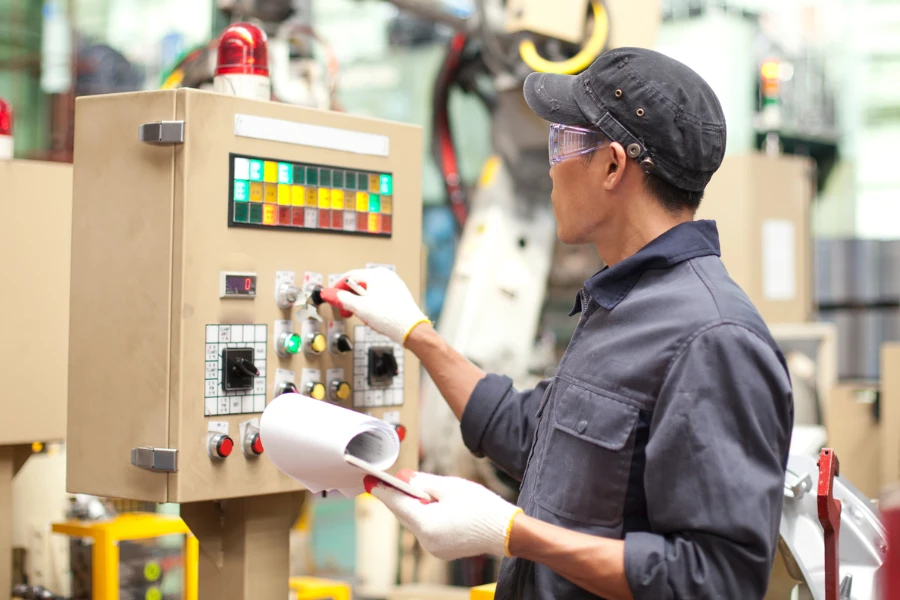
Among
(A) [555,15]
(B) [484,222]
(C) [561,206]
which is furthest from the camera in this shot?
(B) [484,222]

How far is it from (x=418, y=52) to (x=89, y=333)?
15.5 feet

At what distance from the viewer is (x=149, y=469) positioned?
1960 mm

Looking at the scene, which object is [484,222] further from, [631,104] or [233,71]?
[631,104]

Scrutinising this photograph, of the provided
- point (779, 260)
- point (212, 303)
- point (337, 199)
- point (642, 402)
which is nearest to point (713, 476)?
point (642, 402)

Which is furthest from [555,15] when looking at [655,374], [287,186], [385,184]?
[655,374]

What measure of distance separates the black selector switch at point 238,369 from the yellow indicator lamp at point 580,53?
205cm

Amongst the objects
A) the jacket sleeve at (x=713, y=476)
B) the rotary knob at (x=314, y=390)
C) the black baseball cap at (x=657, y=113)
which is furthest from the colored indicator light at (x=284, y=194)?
the jacket sleeve at (x=713, y=476)

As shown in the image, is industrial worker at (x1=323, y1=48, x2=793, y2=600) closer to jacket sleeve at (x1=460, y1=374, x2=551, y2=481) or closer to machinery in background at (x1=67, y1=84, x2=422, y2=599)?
jacket sleeve at (x1=460, y1=374, x2=551, y2=481)

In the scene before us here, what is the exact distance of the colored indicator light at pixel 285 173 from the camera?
6.97ft

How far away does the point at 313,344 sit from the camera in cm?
214

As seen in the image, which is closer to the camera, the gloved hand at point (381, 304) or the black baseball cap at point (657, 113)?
the black baseball cap at point (657, 113)

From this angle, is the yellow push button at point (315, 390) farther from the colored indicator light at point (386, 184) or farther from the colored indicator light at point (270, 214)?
the colored indicator light at point (386, 184)

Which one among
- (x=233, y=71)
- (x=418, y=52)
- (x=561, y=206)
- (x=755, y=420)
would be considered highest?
(x=418, y=52)

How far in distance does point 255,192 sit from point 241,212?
55 mm
